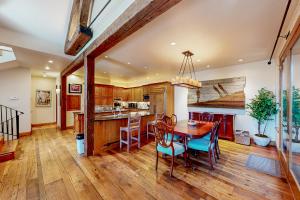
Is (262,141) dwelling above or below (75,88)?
below

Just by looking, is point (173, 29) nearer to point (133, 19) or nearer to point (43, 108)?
point (133, 19)

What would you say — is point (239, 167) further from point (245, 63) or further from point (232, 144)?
point (245, 63)

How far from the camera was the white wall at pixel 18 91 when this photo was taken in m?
4.87

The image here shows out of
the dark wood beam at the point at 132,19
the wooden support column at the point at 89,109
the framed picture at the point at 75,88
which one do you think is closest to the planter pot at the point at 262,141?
the dark wood beam at the point at 132,19

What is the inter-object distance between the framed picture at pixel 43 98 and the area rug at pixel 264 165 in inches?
353

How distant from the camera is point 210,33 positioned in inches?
106

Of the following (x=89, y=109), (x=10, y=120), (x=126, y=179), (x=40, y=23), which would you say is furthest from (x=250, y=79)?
(x=10, y=120)

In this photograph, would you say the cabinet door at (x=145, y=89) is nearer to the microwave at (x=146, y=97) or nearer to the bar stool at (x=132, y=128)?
the microwave at (x=146, y=97)

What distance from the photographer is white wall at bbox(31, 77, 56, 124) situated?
6887mm

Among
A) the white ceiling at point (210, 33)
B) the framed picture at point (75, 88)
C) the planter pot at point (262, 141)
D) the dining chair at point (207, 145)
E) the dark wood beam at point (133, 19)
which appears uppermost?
the white ceiling at point (210, 33)

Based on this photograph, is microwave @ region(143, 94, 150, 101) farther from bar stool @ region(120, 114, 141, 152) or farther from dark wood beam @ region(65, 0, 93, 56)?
dark wood beam @ region(65, 0, 93, 56)

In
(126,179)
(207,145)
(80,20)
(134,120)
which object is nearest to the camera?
(126,179)

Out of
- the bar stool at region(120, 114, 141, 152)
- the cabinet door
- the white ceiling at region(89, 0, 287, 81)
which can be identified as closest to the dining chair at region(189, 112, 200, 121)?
the white ceiling at region(89, 0, 287, 81)

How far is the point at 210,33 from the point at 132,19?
5.60ft
